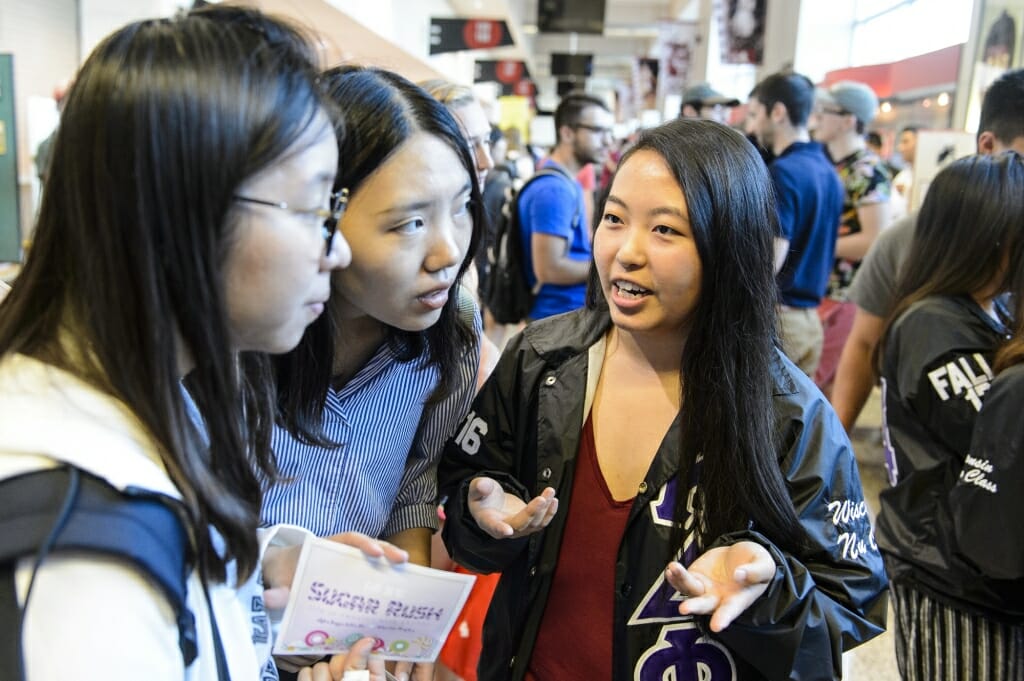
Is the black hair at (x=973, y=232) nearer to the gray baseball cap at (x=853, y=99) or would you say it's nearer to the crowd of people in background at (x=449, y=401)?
the crowd of people in background at (x=449, y=401)

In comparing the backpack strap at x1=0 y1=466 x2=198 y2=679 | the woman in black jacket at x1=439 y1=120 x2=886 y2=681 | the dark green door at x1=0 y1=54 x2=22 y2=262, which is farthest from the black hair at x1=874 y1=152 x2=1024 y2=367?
the dark green door at x1=0 y1=54 x2=22 y2=262

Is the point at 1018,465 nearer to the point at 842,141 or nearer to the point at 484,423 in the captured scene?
the point at 484,423

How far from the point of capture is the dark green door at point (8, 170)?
410 centimetres

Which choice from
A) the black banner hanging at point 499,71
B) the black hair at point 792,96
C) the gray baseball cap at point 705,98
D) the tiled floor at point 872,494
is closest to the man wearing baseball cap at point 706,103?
the gray baseball cap at point 705,98

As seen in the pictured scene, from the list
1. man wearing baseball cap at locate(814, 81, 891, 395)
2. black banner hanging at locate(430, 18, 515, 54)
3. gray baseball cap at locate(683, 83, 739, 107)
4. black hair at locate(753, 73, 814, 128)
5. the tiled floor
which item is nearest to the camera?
the tiled floor

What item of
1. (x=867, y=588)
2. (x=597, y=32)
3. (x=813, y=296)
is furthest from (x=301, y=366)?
(x=597, y=32)

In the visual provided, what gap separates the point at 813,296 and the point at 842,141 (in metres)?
1.22

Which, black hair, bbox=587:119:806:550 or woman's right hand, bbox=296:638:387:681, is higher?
black hair, bbox=587:119:806:550

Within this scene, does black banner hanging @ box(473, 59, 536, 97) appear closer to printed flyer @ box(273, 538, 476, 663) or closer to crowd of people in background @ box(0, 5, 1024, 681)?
crowd of people in background @ box(0, 5, 1024, 681)

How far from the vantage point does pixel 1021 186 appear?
190cm

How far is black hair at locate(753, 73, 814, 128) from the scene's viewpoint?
Answer: 12.5 feet

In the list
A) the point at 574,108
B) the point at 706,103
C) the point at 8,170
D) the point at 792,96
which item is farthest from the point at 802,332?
the point at 8,170

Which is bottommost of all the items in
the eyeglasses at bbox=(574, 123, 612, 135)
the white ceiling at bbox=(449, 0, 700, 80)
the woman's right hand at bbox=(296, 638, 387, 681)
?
the woman's right hand at bbox=(296, 638, 387, 681)

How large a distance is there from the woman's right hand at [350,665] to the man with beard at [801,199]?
2813 mm
